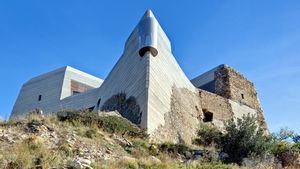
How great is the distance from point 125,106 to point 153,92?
1903 mm

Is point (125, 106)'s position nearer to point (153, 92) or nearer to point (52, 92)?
point (153, 92)

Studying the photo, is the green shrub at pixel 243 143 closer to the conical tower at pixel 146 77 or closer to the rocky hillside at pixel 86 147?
the rocky hillside at pixel 86 147

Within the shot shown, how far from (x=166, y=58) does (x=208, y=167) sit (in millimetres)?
11366

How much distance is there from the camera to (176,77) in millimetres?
20656

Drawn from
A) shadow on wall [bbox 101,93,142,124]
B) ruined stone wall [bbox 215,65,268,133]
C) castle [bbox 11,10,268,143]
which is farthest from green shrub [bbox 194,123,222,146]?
ruined stone wall [bbox 215,65,268,133]

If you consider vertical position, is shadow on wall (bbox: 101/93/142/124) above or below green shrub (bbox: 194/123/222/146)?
above

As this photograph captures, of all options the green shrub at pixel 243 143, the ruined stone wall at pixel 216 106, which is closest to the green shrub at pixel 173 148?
the green shrub at pixel 243 143

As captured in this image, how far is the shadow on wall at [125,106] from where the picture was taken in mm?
15507

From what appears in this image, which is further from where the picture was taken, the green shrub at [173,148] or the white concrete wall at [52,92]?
the white concrete wall at [52,92]

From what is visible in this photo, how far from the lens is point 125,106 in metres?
17.4

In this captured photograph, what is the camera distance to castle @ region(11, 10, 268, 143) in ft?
53.1

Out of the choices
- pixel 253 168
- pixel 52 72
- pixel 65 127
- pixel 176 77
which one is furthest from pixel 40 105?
pixel 253 168

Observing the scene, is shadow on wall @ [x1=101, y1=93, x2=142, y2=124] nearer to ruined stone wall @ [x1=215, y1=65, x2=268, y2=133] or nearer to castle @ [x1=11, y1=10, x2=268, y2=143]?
castle @ [x1=11, y1=10, x2=268, y2=143]

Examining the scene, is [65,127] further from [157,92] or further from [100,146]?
[157,92]
